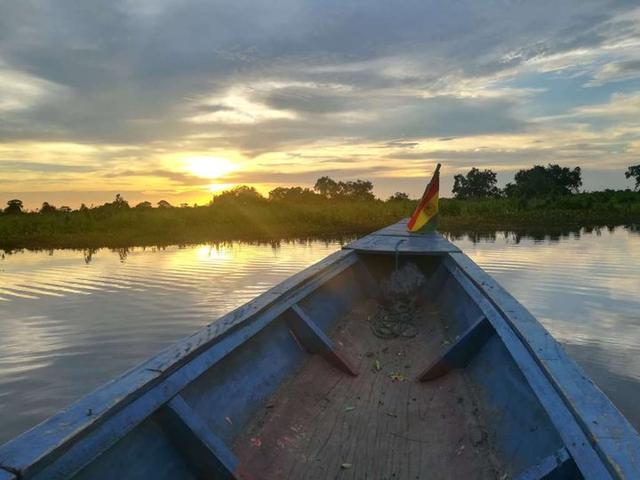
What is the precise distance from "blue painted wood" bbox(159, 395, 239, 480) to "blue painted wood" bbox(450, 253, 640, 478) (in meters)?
1.31

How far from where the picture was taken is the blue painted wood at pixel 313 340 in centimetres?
342

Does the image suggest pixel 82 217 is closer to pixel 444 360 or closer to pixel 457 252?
pixel 457 252

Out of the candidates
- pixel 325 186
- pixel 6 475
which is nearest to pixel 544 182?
pixel 325 186

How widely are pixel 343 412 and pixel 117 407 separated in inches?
67.5

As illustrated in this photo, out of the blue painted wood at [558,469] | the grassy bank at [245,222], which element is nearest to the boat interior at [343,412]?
the blue painted wood at [558,469]

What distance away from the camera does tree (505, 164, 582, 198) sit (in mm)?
49562

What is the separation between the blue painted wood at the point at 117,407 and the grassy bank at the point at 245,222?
50.1ft

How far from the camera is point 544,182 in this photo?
167 feet

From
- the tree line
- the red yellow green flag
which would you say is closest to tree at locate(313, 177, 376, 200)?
A: the tree line

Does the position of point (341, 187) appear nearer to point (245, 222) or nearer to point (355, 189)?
point (355, 189)

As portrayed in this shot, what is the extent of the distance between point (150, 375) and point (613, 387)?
429cm

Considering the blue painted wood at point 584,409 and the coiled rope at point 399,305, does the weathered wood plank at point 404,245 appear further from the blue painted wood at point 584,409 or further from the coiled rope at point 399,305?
the blue painted wood at point 584,409

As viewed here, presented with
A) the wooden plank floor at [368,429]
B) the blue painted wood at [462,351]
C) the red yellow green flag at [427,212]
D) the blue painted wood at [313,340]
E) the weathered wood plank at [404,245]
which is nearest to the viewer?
the wooden plank floor at [368,429]

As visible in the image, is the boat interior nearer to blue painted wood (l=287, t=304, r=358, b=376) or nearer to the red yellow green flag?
blue painted wood (l=287, t=304, r=358, b=376)
